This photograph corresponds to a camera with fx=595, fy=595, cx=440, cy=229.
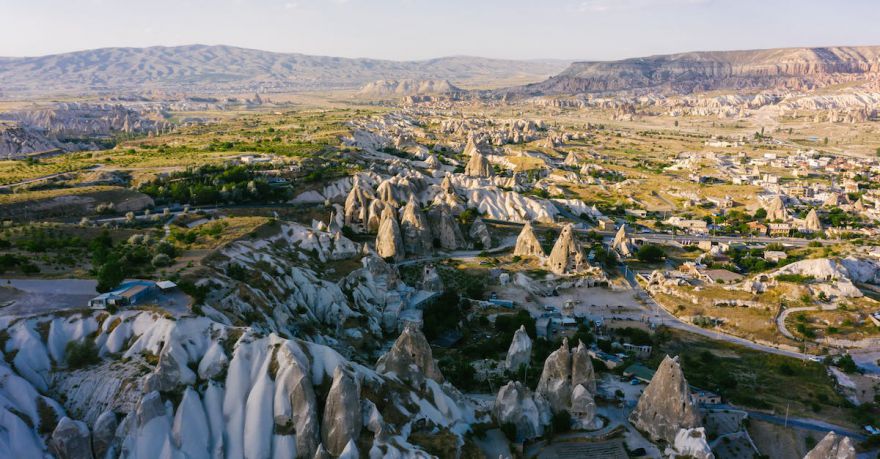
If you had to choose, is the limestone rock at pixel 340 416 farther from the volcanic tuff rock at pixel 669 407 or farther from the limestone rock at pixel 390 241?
the limestone rock at pixel 390 241

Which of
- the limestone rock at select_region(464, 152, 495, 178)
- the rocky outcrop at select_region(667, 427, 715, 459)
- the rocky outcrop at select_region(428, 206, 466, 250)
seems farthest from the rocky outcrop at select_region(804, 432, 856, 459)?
the limestone rock at select_region(464, 152, 495, 178)

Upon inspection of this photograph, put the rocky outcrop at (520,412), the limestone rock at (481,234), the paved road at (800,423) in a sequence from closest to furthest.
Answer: the rocky outcrop at (520,412)
the paved road at (800,423)
the limestone rock at (481,234)

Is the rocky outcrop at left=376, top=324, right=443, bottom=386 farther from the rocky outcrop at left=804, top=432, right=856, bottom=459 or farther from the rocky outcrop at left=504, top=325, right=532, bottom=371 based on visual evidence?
the rocky outcrop at left=804, top=432, right=856, bottom=459

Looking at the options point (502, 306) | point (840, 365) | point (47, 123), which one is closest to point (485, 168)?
point (502, 306)

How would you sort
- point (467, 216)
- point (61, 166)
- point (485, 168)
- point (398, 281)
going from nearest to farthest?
point (398, 281)
point (467, 216)
point (61, 166)
point (485, 168)

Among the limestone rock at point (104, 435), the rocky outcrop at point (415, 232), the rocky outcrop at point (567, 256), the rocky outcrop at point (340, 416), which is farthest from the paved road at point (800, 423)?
the rocky outcrop at point (415, 232)

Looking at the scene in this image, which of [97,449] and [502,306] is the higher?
[97,449]

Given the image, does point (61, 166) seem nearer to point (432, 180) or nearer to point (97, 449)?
point (432, 180)
